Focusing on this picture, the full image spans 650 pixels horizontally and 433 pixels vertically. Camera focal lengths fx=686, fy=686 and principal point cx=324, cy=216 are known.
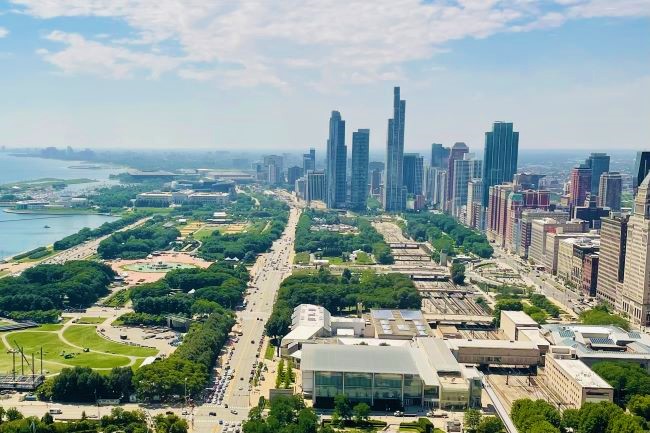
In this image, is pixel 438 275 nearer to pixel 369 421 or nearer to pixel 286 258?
pixel 286 258

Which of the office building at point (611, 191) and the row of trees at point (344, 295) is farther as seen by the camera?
the office building at point (611, 191)

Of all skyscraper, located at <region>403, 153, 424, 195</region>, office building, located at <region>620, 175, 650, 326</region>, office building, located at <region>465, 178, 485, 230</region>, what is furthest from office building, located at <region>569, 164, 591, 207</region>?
office building, located at <region>620, 175, 650, 326</region>

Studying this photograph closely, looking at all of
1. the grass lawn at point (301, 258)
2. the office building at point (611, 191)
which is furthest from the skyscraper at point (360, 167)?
the grass lawn at point (301, 258)

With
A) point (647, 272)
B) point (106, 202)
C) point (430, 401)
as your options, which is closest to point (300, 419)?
point (430, 401)

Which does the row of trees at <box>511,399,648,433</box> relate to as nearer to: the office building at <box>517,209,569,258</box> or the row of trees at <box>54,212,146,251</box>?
the office building at <box>517,209,569,258</box>

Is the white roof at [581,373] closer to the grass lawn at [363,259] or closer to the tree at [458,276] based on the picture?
the tree at [458,276]

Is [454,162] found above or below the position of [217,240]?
above
